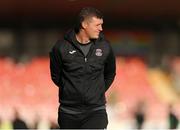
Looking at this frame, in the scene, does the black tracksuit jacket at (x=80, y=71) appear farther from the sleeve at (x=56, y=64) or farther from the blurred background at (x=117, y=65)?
the blurred background at (x=117, y=65)

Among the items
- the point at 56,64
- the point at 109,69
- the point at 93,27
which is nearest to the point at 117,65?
the point at 109,69

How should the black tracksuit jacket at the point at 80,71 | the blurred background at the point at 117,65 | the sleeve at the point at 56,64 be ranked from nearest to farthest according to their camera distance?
the black tracksuit jacket at the point at 80,71 → the sleeve at the point at 56,64 → the blurred background at the point at 117,65

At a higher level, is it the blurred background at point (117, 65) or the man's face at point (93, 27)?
the man's face at point (93, 27)

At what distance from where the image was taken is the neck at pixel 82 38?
395cm

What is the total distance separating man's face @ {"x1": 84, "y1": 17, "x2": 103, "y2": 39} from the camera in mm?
3893

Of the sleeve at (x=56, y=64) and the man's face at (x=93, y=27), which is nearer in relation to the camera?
the man's face at (x=93, y=27)

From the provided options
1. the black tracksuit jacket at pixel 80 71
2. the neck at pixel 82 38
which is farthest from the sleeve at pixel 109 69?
the neck at pixel 82 38

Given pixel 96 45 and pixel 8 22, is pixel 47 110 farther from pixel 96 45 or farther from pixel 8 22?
pixel 96 45

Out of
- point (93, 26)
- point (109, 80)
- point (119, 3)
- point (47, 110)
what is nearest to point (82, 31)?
point (93, 26)

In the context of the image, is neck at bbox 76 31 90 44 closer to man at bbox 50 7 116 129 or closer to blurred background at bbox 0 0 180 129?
man at bbox 50 7 116 129

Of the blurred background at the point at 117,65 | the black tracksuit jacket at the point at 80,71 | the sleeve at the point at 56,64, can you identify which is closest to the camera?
the black tracksuit jacket at the point at 80,71

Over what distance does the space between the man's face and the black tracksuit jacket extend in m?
0.08

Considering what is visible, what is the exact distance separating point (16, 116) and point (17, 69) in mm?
1032

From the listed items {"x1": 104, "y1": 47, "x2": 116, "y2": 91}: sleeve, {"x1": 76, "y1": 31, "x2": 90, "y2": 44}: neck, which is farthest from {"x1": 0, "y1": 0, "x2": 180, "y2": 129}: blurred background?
{"x1": 76, "y1": 31, "x2": 90, "y2": 44}: neck
